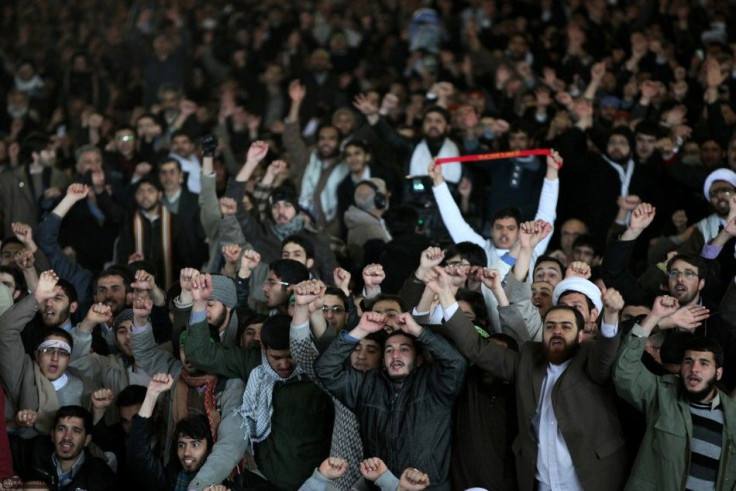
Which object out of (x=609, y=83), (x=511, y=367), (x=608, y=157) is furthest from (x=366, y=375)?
(x=609, y=83)

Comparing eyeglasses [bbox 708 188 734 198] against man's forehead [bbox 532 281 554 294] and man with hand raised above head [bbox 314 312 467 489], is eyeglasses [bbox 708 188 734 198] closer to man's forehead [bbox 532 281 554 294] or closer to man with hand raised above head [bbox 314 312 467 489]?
man's forehead [bbox 532 281 554 294]

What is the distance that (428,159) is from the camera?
1023 cm

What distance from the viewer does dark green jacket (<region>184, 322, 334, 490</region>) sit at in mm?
6832

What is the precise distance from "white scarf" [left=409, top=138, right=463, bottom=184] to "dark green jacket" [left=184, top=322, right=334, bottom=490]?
3450 mm

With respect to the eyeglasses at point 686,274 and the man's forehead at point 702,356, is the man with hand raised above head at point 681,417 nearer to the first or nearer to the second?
the man's forehead at point 702,356

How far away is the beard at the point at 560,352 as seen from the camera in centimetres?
632

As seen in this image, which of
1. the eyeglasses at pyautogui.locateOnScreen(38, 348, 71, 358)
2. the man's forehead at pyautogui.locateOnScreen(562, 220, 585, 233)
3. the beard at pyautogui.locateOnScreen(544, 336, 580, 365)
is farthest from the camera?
the man's forehead at pyautogui.locateOnScreen(562, 220, 585, 233)

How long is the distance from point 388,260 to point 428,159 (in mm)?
1840

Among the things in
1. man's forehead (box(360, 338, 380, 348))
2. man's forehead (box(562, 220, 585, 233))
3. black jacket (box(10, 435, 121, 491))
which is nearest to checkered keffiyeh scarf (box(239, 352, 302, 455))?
man's forehead (box(360, 338, 380, 348))

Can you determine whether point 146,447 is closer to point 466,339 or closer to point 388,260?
point 466,339

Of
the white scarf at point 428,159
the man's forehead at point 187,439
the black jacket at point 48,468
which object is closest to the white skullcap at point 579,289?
the man's forehead at point 187,439

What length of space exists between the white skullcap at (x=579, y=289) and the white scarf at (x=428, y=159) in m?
3.15

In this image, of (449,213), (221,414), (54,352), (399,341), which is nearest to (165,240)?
(449,213)

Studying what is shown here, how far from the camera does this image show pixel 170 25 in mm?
15211
